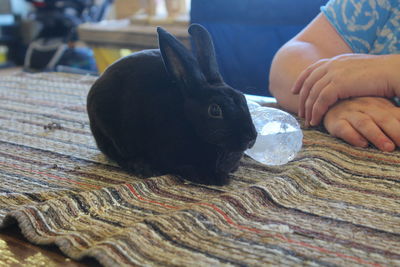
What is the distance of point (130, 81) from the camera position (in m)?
0.71

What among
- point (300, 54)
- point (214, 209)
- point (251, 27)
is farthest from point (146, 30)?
point (214, 209)

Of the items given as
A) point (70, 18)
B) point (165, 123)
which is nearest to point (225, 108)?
point (165, 123)

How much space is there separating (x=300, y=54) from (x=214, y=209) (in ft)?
1.71

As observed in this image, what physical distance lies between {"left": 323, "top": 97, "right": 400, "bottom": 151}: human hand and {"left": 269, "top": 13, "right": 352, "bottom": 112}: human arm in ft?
0.48

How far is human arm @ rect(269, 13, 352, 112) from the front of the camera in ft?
3.13

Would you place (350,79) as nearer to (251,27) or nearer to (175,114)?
(175,114)

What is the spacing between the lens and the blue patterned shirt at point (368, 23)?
3.02ft

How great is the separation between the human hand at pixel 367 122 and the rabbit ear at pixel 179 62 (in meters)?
0.28

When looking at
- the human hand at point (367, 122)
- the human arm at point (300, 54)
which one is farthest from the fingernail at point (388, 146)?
the human arm at point (300, 54)

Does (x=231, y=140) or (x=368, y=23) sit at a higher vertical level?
(x=368, y=23)

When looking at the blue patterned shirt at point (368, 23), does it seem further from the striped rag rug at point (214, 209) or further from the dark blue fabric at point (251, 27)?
the dark blue fabric at point (251, 27)

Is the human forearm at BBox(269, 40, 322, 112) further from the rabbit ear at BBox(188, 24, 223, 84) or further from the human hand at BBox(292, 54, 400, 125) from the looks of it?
the rabbit ear at BBox(188, 24, 223, 84)

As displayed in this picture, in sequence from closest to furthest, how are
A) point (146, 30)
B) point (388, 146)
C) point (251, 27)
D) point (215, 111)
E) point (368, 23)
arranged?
point (215, 111), point (388, 146), point (368, 23), point (251, 27), point (146, 30)

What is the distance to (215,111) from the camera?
2.09ft
